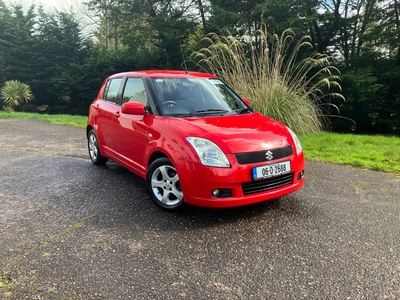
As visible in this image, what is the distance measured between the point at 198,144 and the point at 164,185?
0.67 m

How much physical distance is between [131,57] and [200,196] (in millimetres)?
21203

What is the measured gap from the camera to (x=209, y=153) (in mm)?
3031

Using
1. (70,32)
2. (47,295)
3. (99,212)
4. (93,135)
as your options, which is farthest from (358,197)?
(70,32)

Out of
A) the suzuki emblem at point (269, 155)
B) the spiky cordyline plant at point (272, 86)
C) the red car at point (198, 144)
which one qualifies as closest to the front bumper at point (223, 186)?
the red car at point (198, 144)

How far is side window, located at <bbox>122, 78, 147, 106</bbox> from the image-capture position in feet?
13.2

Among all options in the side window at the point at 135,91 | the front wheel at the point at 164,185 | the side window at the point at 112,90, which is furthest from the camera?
the side window at the point at 112,90

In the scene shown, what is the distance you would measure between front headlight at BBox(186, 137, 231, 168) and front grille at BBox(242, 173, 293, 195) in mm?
306

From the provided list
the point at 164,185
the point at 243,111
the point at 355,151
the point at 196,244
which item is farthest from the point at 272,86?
the point at 196,244

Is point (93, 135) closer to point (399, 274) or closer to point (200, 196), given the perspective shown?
point (200, 196)

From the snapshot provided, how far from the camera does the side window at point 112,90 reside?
4.73 meters

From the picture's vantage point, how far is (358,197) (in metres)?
3.84

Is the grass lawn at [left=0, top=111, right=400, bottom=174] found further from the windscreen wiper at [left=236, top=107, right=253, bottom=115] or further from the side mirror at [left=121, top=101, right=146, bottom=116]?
the side mirror at [left=121, top=101, right=146, bottom=116]

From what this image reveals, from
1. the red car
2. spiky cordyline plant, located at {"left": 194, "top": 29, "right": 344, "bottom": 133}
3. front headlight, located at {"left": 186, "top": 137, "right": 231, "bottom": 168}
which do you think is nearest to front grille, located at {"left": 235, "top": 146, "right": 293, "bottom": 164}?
the red car

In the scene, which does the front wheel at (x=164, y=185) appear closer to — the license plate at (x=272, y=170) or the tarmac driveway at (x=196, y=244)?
the tarmac driveway at (x=196, y=244)
